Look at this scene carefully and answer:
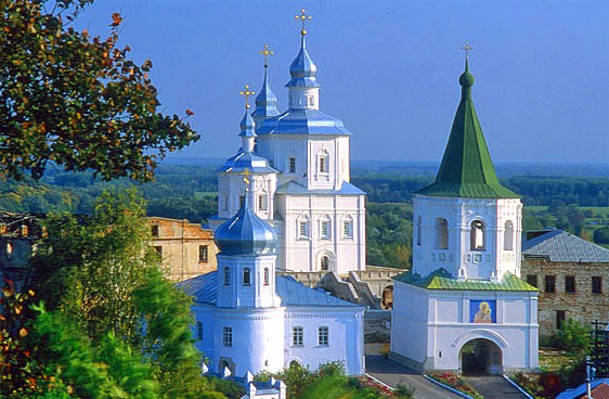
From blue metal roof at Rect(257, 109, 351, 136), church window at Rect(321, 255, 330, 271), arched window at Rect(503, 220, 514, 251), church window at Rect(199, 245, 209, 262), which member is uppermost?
blue metal roof at Rect(257, 109, 351, 136)

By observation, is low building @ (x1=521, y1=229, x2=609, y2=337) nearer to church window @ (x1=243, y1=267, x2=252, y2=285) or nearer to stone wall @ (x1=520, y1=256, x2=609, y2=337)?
stone wall @ (x1=520, y1=256, x2=609, y2=337)

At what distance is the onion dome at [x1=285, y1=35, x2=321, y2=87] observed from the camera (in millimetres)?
44594

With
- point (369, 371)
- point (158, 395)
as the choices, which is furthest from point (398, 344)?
point (158, 395)

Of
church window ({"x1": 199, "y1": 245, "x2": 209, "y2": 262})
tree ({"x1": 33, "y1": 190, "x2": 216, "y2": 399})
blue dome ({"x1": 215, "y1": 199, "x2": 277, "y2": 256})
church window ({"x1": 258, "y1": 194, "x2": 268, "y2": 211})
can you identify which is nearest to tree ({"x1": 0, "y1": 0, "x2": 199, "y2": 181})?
tree ({"x1": 33, "y1": 190, "x2": 216, "y2": 399})

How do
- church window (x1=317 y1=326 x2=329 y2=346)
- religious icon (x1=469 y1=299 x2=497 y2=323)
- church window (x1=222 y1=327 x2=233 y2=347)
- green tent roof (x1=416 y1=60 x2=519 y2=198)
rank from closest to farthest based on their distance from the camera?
church window (x1=222 y1=327 x2=233 y2=347), church window (x1=317 y1=326 x2=329 y2=346), religious icon (x1=469 y1=299 x2=497 y2=323), green tent roof (x1=416 y1=60 x2=519 y2=198)

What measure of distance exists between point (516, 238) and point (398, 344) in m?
3.48

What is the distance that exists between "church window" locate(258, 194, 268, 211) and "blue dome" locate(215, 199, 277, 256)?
12550mm

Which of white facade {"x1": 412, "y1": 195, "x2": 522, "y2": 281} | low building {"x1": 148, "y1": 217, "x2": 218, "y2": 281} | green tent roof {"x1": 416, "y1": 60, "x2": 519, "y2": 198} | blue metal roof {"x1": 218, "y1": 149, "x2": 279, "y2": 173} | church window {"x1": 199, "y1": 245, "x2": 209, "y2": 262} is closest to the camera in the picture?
white facade {"x1": 412, "y1": 195, "x2": 522, "y2": 281}

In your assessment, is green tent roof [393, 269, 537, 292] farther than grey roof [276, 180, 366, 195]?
No

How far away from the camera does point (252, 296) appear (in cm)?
2991

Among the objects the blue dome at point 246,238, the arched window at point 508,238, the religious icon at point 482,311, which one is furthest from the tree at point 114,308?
the arched window at point 508,238

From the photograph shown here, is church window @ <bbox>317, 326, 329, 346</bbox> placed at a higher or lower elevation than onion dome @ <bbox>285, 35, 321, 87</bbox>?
lower

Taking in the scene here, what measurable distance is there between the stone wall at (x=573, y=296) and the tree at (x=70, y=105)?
75.9 ft

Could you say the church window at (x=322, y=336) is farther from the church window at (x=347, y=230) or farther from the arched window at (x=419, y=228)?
the church window at (x=347, y=230)
